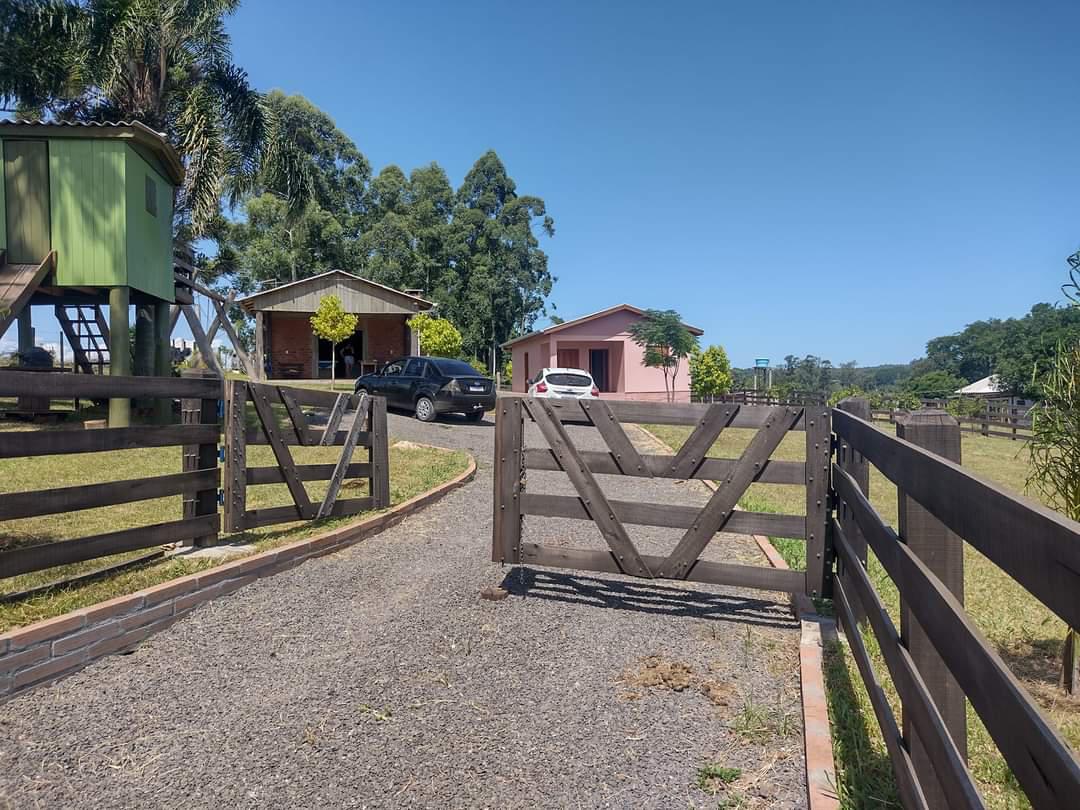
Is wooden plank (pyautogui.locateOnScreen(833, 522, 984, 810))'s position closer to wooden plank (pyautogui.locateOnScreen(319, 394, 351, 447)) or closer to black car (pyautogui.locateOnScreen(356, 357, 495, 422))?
wooden plank (pyautogui.locateOnScreen(319, 394, 351, 447))

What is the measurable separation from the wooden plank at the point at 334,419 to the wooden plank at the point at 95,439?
1529mm

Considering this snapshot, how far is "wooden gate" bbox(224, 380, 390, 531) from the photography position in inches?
237

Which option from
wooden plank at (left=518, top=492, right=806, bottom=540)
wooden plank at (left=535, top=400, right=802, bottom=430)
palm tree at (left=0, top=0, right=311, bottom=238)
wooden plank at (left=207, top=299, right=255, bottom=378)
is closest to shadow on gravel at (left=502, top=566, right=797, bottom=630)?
wooden plank at (left=518, top=492, right=806, bottom=540)

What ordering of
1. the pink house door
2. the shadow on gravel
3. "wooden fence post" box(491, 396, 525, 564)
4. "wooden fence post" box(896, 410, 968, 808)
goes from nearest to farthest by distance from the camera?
"wooden fence post" box(896, 410, 968, 808) → the shadow on gravel → "wooden fence post" box(491, 396, 525, 564) → the pink house door

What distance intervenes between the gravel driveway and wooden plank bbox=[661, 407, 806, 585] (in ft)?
1.59

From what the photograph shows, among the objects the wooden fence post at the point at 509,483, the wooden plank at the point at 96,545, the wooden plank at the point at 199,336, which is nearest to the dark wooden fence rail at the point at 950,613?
the wooden fence post at the point at 509,483

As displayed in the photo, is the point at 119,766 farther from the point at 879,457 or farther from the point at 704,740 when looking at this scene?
the point at 879,457

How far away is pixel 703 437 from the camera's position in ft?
15.8

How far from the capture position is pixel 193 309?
1894cm

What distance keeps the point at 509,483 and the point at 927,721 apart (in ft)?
11.9

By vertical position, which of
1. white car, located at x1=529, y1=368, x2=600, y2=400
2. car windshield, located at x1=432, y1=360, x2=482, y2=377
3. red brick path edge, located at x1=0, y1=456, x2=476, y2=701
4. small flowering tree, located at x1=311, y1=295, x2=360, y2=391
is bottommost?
red brick path edge, located at x1=0, y1=456, x2=476, y2=701

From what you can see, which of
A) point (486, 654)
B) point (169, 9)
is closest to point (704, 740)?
point (486, 654)

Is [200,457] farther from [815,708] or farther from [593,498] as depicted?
[815,708]

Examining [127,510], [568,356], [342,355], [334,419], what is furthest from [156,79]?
[568,356]
